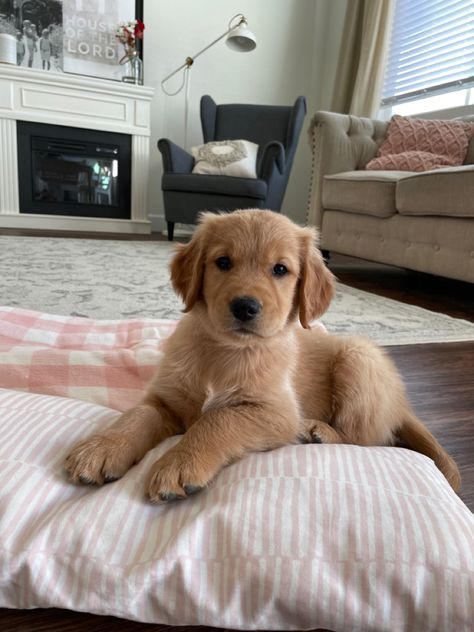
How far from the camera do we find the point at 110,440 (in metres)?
0.85

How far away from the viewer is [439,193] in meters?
3.06

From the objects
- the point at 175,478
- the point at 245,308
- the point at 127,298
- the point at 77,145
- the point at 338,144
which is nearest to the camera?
the point at 175,478

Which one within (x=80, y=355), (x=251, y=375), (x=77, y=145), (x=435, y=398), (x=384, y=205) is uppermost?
(x=77, y=145)

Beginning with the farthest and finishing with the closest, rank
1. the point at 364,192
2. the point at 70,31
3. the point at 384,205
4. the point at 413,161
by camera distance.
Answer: the point at 70,31 → the point at 413,161 → the point at 364,192 → the point at 384,205

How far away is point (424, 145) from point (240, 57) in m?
3.65

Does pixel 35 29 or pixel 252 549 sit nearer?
pixel 252 549

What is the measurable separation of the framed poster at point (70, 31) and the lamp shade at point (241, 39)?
143 cm

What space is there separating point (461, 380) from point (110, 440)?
4.45ft

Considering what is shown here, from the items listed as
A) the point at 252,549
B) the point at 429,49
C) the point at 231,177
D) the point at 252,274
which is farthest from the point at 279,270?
the point at 429,49

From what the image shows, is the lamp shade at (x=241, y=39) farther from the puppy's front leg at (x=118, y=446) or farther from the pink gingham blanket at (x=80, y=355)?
the puppy's front leg at (x=118, y=446)

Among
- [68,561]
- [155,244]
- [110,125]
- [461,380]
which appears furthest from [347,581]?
[110,125]

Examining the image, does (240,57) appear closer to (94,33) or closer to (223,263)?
(94,33)

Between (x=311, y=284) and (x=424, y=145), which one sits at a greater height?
(x=424, y=145)

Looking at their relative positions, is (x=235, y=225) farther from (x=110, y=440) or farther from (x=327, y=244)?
(x=327, y=244)
